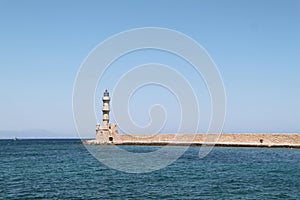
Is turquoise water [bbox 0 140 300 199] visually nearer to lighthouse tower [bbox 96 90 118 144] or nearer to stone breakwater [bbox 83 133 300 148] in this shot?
stone breakwater [bbox 83 133 300 148]

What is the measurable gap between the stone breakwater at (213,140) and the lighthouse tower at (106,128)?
60 centimetres

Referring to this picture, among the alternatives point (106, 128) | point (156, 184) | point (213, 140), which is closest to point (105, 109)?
point (106, 128)

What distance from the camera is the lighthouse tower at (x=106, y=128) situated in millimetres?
73938

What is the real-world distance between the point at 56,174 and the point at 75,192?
833 cm

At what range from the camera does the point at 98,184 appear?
23094mm

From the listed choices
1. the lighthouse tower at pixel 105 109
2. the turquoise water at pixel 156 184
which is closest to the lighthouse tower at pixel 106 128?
the lighthouse tower at pixel 105 109

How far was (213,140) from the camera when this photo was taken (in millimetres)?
72938

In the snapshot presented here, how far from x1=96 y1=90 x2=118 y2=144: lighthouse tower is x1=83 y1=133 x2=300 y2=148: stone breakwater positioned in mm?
600

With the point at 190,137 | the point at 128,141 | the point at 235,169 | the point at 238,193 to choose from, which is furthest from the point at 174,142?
the point at 238,193

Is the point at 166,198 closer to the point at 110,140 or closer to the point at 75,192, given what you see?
the point at 75,192

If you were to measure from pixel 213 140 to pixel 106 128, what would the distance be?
19776 millimetres

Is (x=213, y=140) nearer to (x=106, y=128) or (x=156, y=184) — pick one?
(x=106, y=128)

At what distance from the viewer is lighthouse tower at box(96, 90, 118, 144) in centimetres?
7394

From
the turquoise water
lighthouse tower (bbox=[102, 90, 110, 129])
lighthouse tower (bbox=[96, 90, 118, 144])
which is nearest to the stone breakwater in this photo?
lighthouse tower (bbox=[96, 90, 118, 144])
